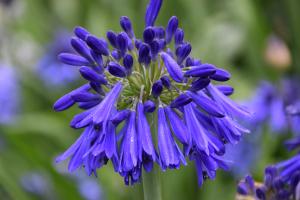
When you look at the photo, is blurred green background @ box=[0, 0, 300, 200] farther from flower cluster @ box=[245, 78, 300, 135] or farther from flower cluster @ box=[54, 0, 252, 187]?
flower cluster @ box=[54, 0, 252, 187]

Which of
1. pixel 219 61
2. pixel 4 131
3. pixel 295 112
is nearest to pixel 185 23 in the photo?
pixel 219 61

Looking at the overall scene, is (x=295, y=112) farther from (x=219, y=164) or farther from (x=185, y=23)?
(x=185, y=23)

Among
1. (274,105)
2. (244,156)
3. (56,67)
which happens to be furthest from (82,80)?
(274,105)

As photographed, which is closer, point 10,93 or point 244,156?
point 244,156

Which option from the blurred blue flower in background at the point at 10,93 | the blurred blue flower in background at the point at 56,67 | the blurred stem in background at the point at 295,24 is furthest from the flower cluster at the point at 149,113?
the blurred stem in background at the point at 295,24

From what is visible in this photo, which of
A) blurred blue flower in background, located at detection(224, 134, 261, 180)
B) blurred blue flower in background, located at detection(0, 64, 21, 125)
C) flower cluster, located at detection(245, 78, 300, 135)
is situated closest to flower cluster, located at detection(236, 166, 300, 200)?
flower cluster, located at detection(245, 78, 300, 135)

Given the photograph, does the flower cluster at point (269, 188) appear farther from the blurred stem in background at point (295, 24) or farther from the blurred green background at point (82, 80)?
the blurred stem in background at point (295, 24)

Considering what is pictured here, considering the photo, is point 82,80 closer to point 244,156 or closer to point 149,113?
point 244,156
